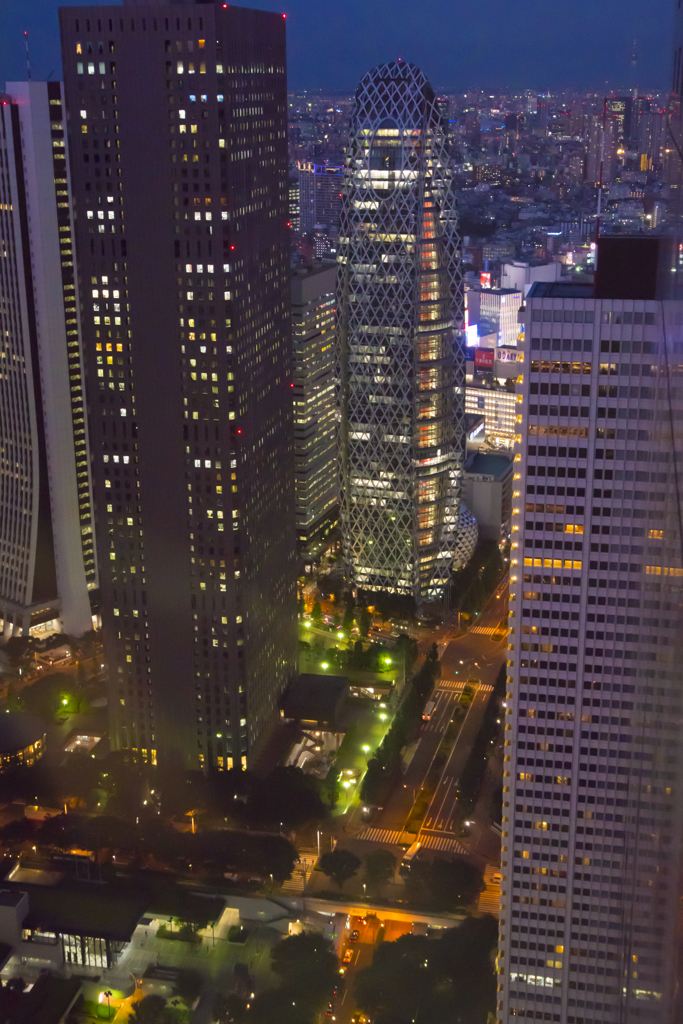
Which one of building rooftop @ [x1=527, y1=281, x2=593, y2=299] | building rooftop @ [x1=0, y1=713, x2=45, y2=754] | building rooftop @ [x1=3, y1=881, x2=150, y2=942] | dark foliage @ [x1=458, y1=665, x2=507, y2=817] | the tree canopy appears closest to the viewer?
building rooftop @ [x1=527, y1=281, x2=593, y2=299]

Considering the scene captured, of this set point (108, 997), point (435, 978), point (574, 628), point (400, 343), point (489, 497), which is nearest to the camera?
point (574, 628)

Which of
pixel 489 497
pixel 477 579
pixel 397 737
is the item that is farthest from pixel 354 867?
pixel 489 497

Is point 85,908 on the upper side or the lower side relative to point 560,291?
lower

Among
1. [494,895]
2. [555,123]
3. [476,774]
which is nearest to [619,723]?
[494,895]

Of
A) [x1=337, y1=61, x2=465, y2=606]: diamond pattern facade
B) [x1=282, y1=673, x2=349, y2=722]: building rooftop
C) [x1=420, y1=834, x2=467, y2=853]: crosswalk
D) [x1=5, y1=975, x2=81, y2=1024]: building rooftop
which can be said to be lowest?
[x1=5, y1=975, x2=81, y2=1024]: building rooftop

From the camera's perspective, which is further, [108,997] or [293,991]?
Answer: [108,997]

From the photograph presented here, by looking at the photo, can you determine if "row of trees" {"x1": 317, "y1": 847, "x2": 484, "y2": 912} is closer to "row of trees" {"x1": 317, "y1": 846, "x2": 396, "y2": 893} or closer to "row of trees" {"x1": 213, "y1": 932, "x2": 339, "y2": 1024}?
"row of trees" {"x1": 317, "y1": 846, "x2": 396, "y2": 893}

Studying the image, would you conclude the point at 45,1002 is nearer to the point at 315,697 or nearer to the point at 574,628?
the point at 315,697

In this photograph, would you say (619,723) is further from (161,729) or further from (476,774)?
(161,729)

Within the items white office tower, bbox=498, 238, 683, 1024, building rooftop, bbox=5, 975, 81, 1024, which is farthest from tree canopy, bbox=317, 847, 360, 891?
building rooftop, bbox=5, 975, 81, 1024
